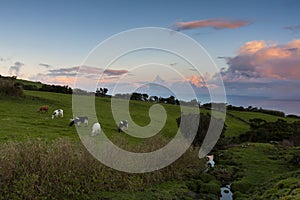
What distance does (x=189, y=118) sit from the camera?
33.7m

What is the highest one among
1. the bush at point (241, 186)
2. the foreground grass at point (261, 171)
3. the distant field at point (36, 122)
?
the distant field at point (36, 122)

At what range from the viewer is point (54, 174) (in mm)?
16531

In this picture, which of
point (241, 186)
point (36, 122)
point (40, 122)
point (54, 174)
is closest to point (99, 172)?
point (54, 174)

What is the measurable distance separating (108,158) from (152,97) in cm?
6076

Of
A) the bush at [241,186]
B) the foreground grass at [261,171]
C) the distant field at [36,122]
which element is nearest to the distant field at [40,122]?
the distant field at [36,122]

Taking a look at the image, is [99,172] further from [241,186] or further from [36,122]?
[36,122]

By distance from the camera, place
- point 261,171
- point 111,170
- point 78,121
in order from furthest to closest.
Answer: point 78,121
point 261,171
point 111,170

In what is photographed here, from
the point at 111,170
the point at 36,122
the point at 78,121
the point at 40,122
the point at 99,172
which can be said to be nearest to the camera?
the point at 99,172

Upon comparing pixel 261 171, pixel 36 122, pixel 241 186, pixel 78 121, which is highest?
pixel 78 121

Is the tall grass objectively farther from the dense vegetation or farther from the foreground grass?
the foreground grass

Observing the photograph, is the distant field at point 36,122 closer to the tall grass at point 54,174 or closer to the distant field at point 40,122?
the distant field at point 40,122

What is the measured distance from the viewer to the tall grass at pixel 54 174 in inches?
617

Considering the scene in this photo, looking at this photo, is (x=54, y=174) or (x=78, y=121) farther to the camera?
(x=78, y=121)

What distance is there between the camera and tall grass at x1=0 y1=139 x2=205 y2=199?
51.4 feet
